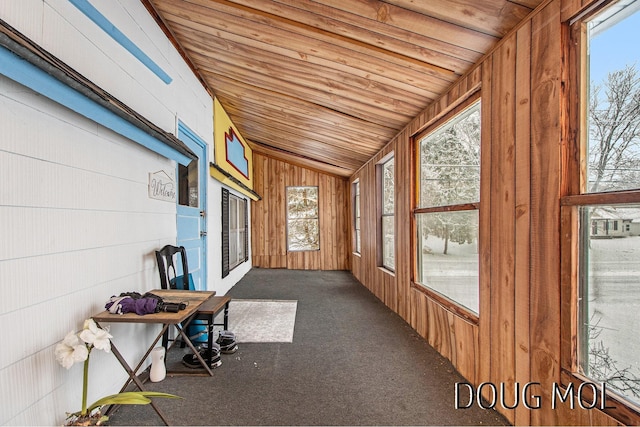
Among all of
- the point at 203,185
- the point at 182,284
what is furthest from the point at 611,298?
the point at 203,185

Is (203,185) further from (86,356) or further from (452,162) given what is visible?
(452,162)

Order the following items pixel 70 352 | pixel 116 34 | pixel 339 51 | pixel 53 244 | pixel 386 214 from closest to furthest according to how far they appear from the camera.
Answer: pixel 70 352 → pixel 53 244 → pixel 116 34 → pixel 339 51 → pixel 386 214

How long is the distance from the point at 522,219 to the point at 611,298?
499mm

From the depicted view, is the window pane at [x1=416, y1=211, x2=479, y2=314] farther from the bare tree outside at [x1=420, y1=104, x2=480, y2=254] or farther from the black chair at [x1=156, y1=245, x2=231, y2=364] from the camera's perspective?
the black chair at [x1=156, y1=245, x2=231, y2=364]

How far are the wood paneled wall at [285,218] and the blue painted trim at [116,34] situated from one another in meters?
4.98

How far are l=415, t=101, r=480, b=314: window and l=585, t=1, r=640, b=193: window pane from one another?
838 millimetres

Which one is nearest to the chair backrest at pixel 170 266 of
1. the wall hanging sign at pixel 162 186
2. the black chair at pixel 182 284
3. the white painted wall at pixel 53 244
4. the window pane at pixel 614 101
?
the black chair at pixel 182 284

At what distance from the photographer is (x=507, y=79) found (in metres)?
A: 1.72

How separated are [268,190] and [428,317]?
5.60 metres

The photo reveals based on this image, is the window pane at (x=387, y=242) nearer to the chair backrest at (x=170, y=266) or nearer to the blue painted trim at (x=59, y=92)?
the chair backrest at (x=170, y=266)

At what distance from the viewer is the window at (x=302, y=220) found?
7.69m

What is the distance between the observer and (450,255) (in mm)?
2645

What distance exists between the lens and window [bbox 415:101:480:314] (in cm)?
226

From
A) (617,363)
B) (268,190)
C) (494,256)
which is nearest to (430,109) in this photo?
(494,256)
